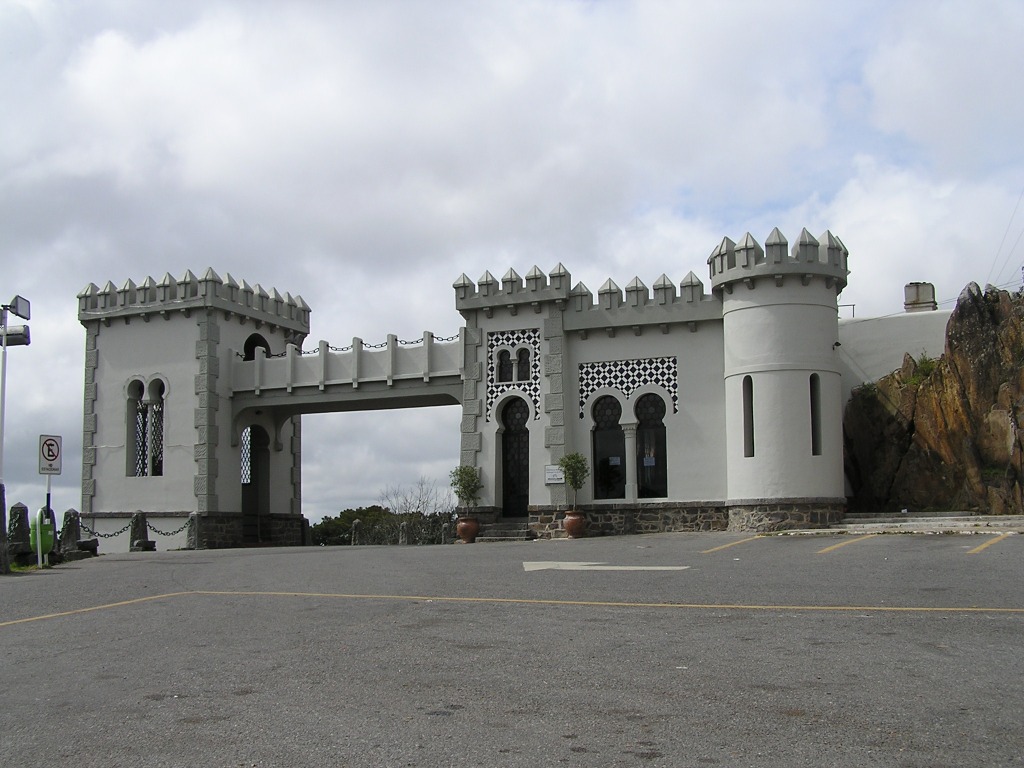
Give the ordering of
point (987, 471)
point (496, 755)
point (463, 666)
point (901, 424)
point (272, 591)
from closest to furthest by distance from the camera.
A: point (496, 755) → point (463, 666) → point (272, 591) → point (987, 471) → point (901, 424)

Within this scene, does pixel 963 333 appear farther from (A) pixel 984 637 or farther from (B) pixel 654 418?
(A) pixel 984 637

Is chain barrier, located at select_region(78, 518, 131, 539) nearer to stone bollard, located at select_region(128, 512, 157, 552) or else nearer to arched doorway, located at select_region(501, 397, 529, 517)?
stone bollard, located at select_region(128, 512, 157, 552)

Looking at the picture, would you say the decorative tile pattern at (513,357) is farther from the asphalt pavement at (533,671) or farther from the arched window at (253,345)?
the asphalt pavement at (533,671)

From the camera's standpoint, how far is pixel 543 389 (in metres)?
29.8

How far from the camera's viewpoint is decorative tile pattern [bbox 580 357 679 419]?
28.9 metres

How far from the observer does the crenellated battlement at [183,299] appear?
113ft

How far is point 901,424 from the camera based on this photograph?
28.0 m

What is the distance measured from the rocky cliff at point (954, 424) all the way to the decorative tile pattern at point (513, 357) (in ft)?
27.3

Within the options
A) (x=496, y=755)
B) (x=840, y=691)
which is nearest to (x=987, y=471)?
(x=840, y=691)

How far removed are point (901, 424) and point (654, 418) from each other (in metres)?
6.29

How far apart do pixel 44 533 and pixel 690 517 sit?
50.3 ft

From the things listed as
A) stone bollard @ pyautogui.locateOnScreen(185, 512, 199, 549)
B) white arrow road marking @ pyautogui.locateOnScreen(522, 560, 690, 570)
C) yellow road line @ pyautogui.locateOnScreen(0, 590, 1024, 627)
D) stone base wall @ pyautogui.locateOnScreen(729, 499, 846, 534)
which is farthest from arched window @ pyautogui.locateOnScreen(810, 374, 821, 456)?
stone bollard @ pyautogui.locateOnScreen(185, 512, 199, 549)

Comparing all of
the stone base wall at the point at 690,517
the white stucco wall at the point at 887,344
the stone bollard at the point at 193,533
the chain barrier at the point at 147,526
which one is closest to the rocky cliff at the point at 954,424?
the white stucco wall at the point at 887,344

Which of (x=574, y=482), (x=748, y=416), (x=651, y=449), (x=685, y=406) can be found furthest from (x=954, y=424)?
(x=574, y=482)
